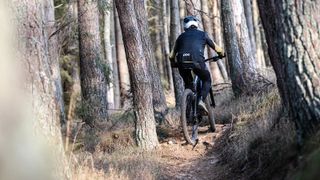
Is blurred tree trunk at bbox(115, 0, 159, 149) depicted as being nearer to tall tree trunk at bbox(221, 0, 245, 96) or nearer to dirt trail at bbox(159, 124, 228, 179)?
dirt trail at bbox(159, 124, 228, 179)

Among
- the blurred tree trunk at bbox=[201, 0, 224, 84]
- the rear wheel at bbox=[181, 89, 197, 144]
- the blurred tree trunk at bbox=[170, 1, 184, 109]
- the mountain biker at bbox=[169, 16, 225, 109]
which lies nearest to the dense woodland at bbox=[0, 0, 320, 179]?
the rear wheel at bbox=[181, 89, 197, 144]

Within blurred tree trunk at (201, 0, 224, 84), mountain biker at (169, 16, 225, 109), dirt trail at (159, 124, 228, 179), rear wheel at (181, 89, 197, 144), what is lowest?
dirt trail at (159, 124, 228, 179)

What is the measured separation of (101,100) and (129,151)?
15.6 ft

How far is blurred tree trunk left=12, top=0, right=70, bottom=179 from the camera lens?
5523 mm

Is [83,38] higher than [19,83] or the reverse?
higher

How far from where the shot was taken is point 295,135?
17.3ft

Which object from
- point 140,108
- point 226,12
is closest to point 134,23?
point 140,108

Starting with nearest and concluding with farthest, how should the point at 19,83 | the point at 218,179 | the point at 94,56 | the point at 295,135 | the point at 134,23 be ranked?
the point at 19,83 → the point at 295,135 → the point at 218,179 → the point at 134,23 → the point at 94,56

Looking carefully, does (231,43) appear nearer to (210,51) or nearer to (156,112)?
(156,112)

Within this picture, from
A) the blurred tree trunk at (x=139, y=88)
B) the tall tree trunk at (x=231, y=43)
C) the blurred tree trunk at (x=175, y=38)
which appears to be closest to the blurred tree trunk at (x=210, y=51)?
the blurred tree trunk at (x=175, y=38)

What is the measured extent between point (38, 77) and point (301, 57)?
2.72 m

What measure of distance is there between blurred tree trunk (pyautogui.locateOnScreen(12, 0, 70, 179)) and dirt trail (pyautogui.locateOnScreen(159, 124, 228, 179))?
227 cm

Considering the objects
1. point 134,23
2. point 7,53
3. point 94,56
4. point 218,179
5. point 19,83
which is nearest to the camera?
point 7,53

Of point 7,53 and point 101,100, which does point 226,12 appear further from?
point 7,53
